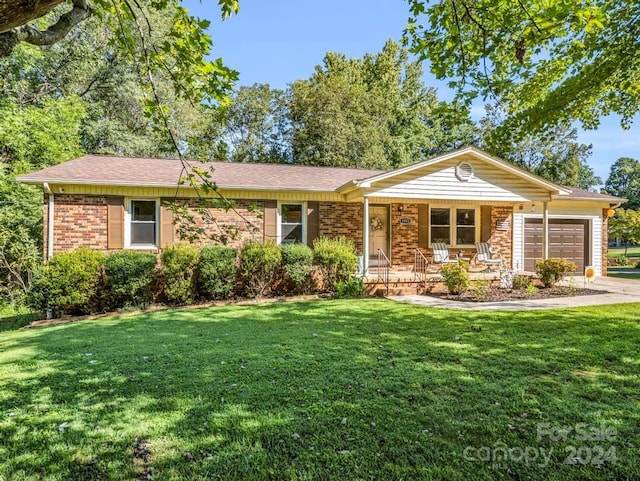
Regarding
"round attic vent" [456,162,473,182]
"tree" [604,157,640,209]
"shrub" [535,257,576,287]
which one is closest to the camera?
"shrub" [535,257,576,287]

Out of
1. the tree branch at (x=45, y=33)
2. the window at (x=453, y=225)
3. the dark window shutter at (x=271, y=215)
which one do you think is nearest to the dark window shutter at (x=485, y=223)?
the window at (x=453, y=225)

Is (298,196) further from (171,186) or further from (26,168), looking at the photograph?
(26,168)

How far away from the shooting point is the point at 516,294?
993 cm

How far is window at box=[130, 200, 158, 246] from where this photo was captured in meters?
11.1

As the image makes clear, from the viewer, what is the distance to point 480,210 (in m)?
14.0

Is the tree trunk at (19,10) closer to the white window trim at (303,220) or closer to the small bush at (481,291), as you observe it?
the small bush at (481,291)

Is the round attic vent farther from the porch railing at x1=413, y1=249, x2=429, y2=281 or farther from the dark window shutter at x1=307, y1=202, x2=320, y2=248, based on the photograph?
the dark window shutter at x1=307, y1=202, x2=320, y2=248

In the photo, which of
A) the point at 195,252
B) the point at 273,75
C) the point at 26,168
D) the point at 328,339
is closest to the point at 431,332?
the point at 328,339

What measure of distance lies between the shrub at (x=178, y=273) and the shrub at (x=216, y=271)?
26cm

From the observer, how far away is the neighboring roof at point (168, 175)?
10.3 m

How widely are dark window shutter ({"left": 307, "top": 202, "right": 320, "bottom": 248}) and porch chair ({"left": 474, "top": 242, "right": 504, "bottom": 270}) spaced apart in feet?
20.2

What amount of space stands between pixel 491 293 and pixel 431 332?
5.07 meters

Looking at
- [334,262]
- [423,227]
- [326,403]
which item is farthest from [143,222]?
[326,403]

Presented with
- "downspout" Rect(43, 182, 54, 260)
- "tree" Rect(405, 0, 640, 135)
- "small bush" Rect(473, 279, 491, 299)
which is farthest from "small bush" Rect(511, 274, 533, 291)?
"downspout" Rect(43, 182, 54, 260)
